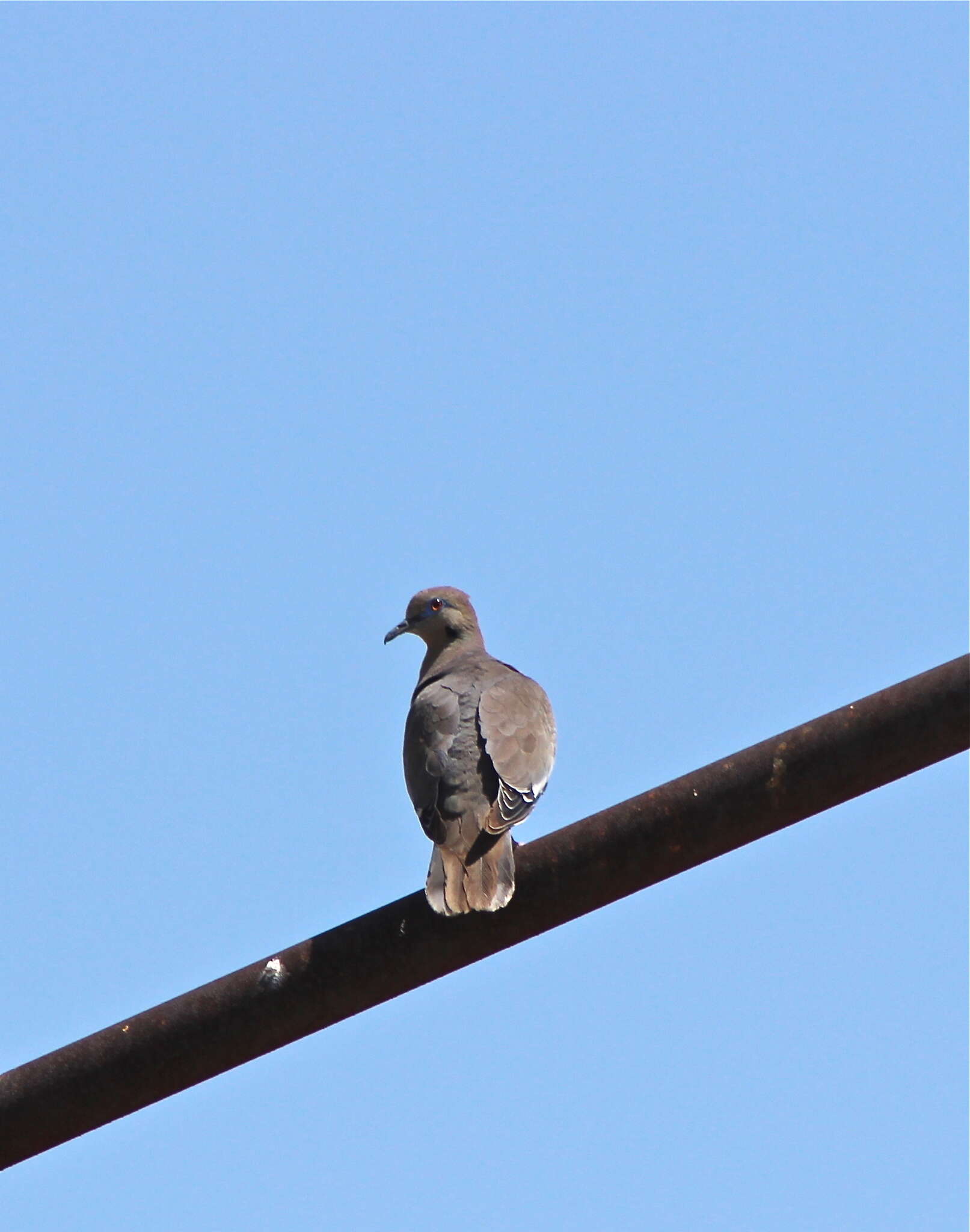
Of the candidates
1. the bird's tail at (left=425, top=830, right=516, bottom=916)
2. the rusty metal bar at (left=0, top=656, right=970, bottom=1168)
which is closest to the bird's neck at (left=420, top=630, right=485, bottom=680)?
the bird's tail at (left=425, top=830, right=516, bottom=916)

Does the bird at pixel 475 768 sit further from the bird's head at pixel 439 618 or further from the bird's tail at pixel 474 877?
the bird's head at pixel 439 618

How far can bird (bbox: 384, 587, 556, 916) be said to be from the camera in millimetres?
3932

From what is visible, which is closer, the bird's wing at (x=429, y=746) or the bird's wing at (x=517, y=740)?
the bird's wing at (x=517, y=740)

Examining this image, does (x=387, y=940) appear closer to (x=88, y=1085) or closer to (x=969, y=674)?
(x=88, y=1085)

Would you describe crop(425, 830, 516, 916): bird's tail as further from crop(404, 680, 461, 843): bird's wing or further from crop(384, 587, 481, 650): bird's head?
crop(384, 587, 481, 650): bird's head

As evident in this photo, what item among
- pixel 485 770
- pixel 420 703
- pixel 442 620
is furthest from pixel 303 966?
pixel 442 620

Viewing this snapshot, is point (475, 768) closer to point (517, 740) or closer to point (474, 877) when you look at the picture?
point (517, 740)

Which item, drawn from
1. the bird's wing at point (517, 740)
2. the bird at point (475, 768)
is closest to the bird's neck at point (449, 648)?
the bird at point (475, 768)

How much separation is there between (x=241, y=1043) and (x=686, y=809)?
90 cm

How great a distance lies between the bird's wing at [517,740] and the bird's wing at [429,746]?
12 centimetres

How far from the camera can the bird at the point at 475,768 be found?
155 inches

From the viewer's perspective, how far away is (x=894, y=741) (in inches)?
112

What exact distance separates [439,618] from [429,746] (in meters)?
2.22

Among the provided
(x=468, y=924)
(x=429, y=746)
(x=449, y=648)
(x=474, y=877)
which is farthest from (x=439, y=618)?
Result: (x=468, y=924)
